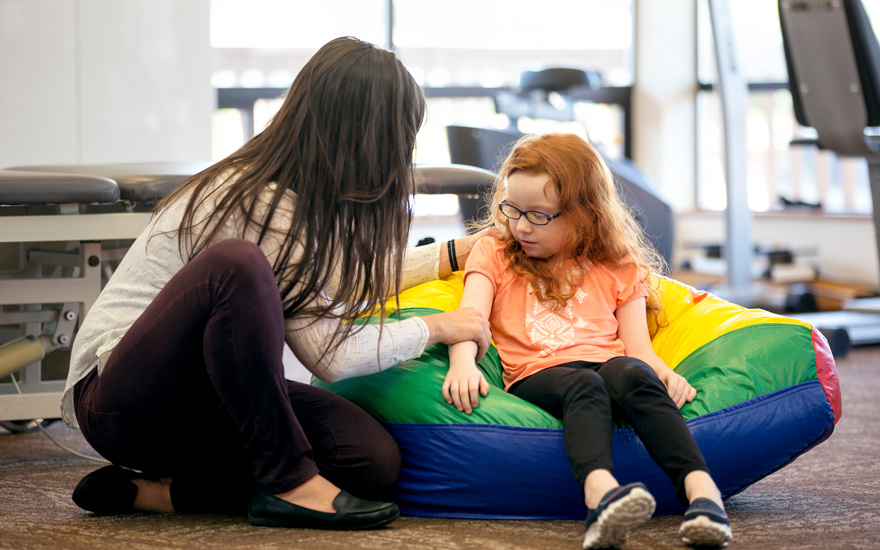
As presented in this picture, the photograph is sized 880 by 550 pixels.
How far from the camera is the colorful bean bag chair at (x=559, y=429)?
1.34 m

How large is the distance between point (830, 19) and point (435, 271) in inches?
86.7

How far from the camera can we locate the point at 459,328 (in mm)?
1393

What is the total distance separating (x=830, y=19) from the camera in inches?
122

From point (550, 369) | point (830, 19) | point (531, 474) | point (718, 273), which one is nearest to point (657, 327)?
point (550, 369)

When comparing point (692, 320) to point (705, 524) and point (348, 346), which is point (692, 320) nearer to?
point (705, 524)

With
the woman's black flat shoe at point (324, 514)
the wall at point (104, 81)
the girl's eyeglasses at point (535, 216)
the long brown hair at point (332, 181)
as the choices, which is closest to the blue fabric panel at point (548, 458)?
the woman's black flat shoe at point (324, 514)

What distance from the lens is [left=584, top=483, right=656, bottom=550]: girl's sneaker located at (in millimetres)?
1094

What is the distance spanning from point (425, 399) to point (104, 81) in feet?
8.10

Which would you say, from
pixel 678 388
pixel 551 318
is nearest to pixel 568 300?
pixel 551 318

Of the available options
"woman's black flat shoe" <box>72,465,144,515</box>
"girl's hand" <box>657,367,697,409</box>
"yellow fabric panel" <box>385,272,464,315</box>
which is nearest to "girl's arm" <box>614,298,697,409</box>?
"girl's hand" <box>657,367,697,409</box>

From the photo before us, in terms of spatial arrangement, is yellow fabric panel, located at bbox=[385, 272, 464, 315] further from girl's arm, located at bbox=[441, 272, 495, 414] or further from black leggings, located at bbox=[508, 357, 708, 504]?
black leggings, located at bbox=[508, 357, 708, 504]

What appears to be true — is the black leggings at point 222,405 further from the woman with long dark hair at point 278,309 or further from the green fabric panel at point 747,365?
the green fabric panel at point 747,365

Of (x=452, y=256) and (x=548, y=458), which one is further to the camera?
(x=452, y=256)

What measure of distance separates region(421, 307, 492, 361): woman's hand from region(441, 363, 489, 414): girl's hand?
5 cm
